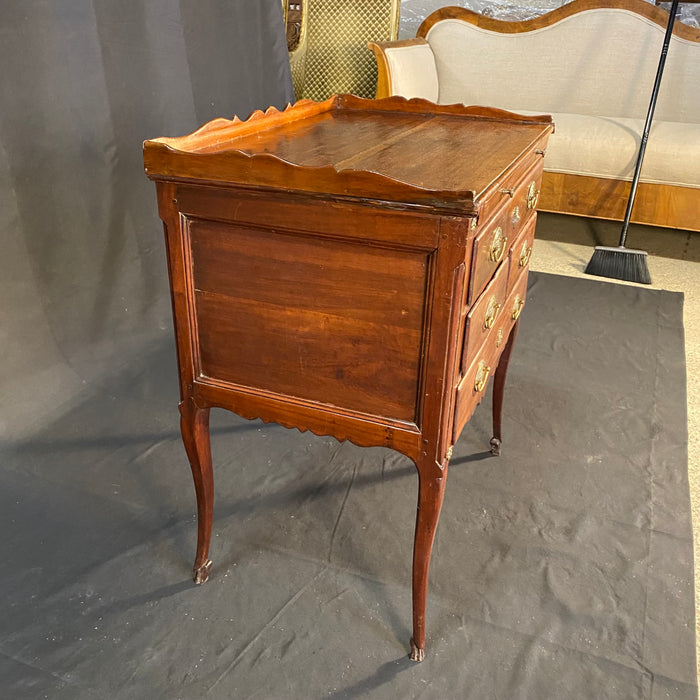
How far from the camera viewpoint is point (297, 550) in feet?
4.97

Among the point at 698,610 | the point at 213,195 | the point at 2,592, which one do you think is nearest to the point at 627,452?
the point at 698,610

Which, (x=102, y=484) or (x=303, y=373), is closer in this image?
(x=303, y=373)

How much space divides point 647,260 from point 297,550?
2.48 m

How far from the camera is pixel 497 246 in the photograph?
115cm

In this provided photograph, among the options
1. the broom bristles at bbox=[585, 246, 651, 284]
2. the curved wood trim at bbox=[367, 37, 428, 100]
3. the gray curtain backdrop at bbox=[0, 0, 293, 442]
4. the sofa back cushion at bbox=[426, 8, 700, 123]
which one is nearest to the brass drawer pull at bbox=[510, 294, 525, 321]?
the gray curtain backdrop at bbox=[0, 0, 293, 442]

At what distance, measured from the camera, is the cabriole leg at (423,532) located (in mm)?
1138

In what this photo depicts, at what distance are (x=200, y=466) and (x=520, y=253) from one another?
2.71ft

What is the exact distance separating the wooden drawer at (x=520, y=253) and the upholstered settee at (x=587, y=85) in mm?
1844

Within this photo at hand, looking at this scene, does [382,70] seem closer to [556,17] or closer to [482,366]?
→ [556,17]

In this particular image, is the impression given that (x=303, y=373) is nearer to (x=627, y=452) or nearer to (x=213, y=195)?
(x=213, y=195)

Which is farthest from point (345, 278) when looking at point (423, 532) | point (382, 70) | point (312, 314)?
point (382, 70)

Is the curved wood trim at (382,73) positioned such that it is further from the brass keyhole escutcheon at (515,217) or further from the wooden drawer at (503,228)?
the brass keyhole escutcheon at (515,217)

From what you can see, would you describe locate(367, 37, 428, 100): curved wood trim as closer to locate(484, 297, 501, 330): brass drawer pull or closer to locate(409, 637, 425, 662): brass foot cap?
locate(484, 297, 501, 330): brass drawer pull

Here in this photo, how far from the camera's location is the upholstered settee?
307cm
